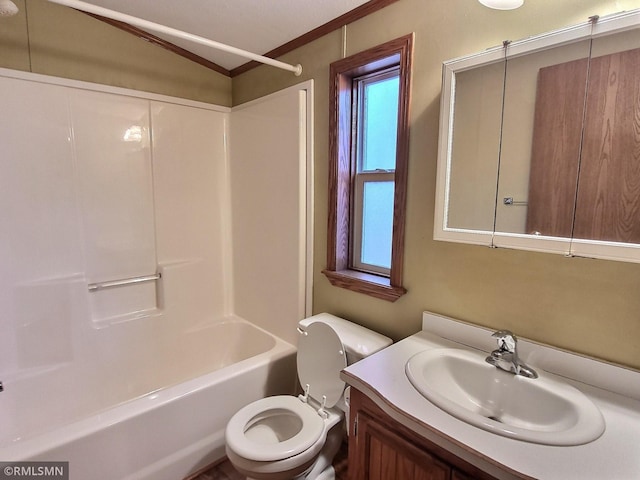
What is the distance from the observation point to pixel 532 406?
110 centimetres

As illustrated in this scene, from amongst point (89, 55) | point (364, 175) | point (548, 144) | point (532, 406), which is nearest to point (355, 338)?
point (532, 406)

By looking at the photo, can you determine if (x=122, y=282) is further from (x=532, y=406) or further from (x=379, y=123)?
(x=532, y=406)

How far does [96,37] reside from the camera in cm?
206

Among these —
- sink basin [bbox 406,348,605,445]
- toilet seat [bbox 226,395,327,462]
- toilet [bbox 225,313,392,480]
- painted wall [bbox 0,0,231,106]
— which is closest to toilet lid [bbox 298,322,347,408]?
toilet [bbox 225,313,392,480]

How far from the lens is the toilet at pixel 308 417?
4.59 ft

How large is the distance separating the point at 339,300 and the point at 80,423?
1.30m

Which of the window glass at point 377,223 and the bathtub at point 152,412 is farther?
the window glass at point 377,223

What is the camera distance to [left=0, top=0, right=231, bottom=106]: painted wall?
184 centimetres

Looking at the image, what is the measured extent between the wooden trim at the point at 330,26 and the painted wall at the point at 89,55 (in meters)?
0.51

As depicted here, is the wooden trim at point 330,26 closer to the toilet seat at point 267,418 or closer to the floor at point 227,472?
the toilet seat at point 267,418

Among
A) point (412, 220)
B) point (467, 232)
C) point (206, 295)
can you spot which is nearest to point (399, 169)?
point (412, 220)

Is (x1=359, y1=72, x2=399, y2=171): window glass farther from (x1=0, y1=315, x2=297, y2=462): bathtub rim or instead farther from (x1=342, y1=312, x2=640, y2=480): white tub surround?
(x1=0, y1=315, x2=297, y2=462): bathtub rim

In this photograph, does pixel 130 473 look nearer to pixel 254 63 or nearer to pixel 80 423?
pixel 80 423

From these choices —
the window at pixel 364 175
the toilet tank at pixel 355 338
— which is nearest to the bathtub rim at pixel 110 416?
the toilet tank at pixel 355 338
